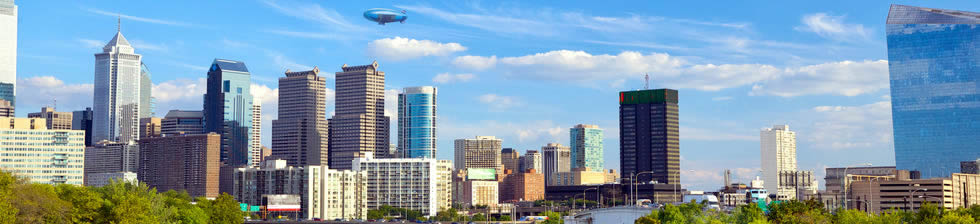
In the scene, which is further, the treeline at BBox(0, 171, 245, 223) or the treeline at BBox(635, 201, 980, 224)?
the treeline at BBox(0, 171, 245, 223)

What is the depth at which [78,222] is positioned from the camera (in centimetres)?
14825

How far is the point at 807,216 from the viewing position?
132375 millimetres

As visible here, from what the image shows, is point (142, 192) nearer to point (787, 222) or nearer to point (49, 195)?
point (49, 195)

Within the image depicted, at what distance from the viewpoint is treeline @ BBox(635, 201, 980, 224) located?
129625 millimetres

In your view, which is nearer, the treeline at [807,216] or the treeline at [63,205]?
the treeline at [807,216]

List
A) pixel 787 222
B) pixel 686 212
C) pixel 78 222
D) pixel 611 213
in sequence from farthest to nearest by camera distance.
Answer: pixel 611 213 < pixel 686 212 < pixel 78 222 < pixel 787 222

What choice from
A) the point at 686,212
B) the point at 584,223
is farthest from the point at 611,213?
the point at 686,212

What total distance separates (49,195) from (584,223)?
8560cm

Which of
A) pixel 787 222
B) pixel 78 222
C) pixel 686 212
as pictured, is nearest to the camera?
pixel 787 222

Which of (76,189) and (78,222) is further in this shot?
(76,189)

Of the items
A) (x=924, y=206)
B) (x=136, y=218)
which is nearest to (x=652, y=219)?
(x=924, y=206)

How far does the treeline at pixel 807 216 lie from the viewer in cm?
12962

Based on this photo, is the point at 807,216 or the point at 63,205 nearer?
the point at 807,216

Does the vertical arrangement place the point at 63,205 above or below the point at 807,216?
above
